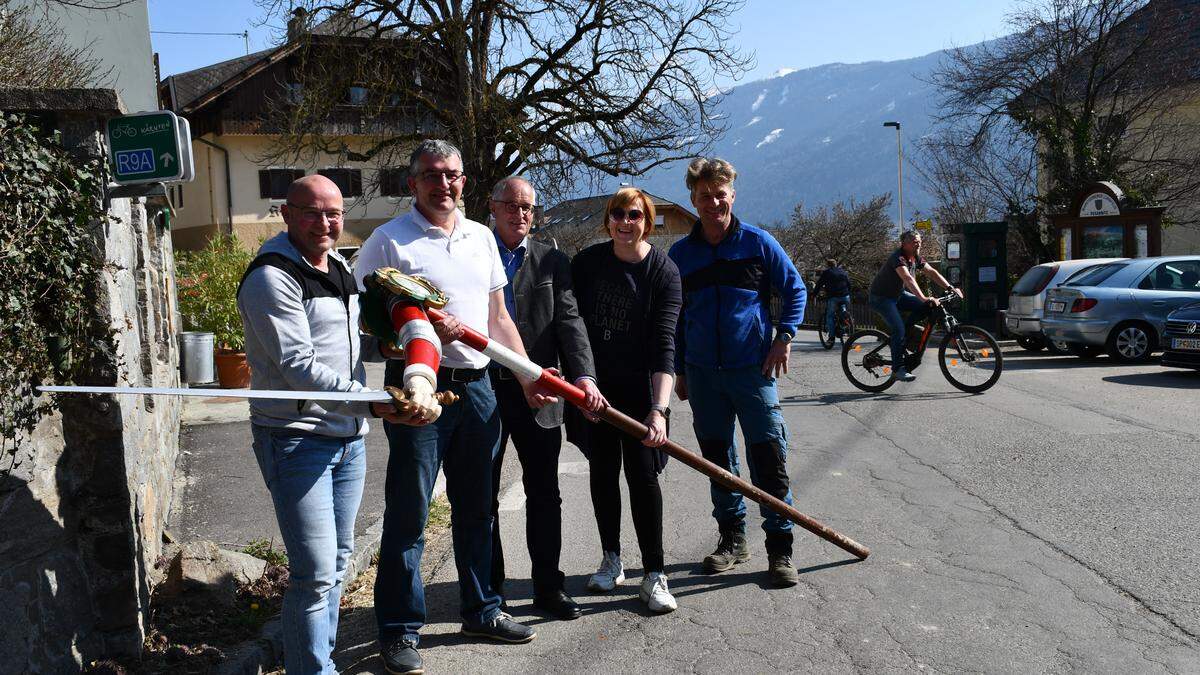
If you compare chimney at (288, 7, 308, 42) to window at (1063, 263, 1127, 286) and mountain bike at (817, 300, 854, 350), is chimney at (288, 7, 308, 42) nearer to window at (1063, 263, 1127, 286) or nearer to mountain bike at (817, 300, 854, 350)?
mountain bike at (817, 300, 854, 350)

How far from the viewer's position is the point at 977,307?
22.0m

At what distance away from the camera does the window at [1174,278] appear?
14945 mm

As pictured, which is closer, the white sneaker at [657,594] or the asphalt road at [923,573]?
the asphalt road at [923,573]

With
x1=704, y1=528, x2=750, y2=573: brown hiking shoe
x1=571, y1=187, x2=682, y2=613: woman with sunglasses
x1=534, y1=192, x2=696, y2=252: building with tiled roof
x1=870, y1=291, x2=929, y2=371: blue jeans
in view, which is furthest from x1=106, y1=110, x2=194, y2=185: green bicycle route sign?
x1=534, y1=192, x2=696, y2=252: building with tiled roof

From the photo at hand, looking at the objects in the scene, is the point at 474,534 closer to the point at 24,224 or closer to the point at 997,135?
the point at 24,224

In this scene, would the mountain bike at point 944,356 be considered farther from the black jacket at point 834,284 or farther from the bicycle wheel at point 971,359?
the black jacket at point 834,284

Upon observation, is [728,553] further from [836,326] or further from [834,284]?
[834,284]

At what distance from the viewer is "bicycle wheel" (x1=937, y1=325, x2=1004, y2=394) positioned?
37.1 ft

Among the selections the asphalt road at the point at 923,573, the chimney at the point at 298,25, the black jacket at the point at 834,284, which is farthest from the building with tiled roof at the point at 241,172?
the asphalt road at the point at 923,573

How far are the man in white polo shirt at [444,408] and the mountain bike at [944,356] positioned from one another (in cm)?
836

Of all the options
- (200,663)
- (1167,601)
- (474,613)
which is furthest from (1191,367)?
(200,663)

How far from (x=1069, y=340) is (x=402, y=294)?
14200mm

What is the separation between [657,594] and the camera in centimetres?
453

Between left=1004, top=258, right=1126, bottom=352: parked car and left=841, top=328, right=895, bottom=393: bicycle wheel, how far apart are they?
513 centimetres
